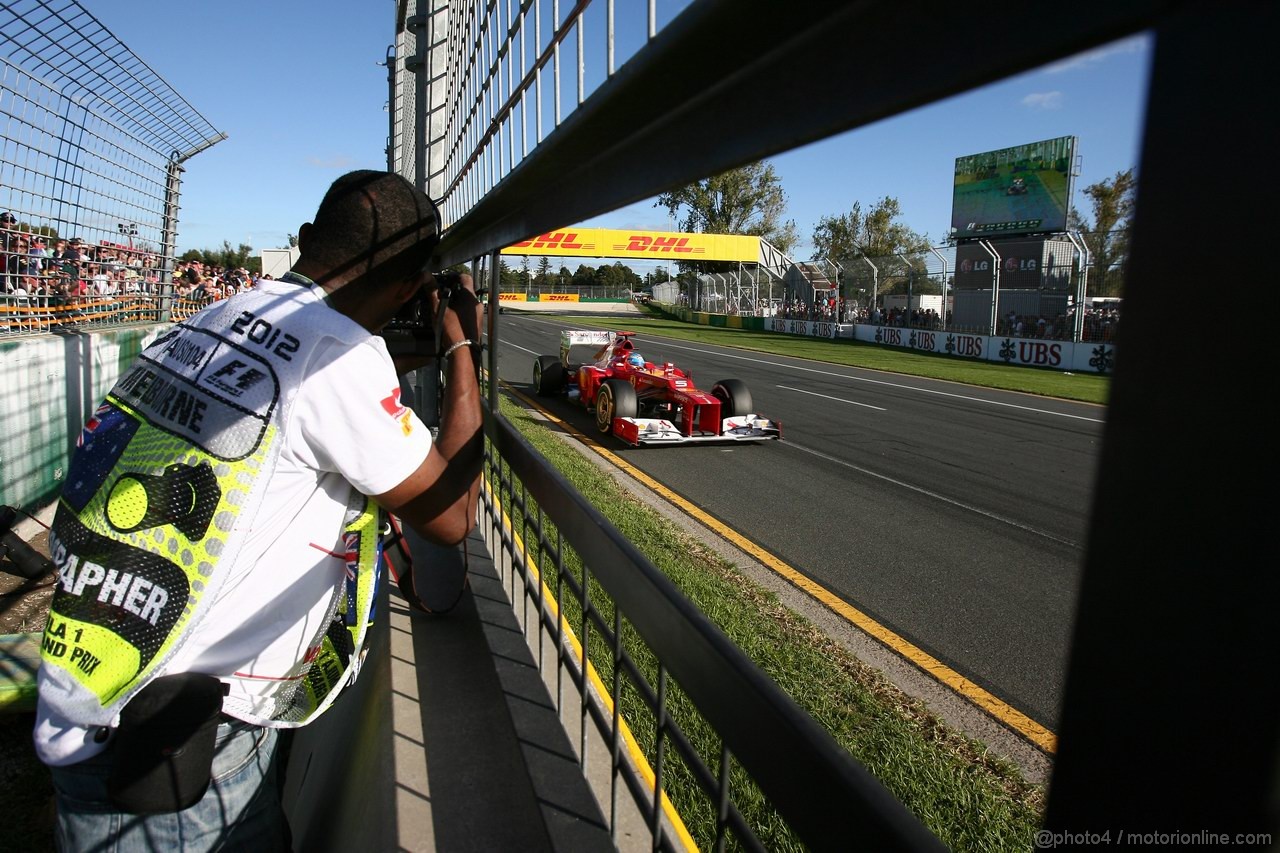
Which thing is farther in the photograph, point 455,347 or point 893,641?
point 893,641

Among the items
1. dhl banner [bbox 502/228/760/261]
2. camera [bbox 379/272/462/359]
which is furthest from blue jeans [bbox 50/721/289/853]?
dhl banner [bbox 502/228/760/261]

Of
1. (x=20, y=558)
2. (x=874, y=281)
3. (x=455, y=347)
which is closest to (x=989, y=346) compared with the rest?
(x=874, y=281)

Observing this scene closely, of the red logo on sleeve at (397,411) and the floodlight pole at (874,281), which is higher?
the floodlight pole at (874,281)

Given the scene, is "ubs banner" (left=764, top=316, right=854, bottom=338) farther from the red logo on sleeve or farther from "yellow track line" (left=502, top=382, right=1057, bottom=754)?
the red logo on sleeve

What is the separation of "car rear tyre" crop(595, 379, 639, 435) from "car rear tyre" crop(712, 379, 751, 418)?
3.19 ft

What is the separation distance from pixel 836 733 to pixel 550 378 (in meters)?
9.89

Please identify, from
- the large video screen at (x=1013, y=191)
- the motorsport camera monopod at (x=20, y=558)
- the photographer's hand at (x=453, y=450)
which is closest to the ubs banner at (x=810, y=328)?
the large video screen at (x=1013, y=191)

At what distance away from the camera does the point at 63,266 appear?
5523 mm

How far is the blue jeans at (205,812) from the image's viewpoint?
1.48 metres

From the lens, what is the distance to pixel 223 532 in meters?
1.38

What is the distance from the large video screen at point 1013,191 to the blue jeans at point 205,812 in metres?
28.2

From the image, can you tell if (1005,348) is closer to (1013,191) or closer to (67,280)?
(1013,191)

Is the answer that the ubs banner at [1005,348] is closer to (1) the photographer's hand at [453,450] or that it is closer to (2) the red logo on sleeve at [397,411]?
(1) the photographer's hand at [453,450]

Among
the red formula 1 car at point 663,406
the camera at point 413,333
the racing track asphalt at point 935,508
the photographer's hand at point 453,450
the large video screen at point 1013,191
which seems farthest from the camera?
the large video screen at point 1013,191
